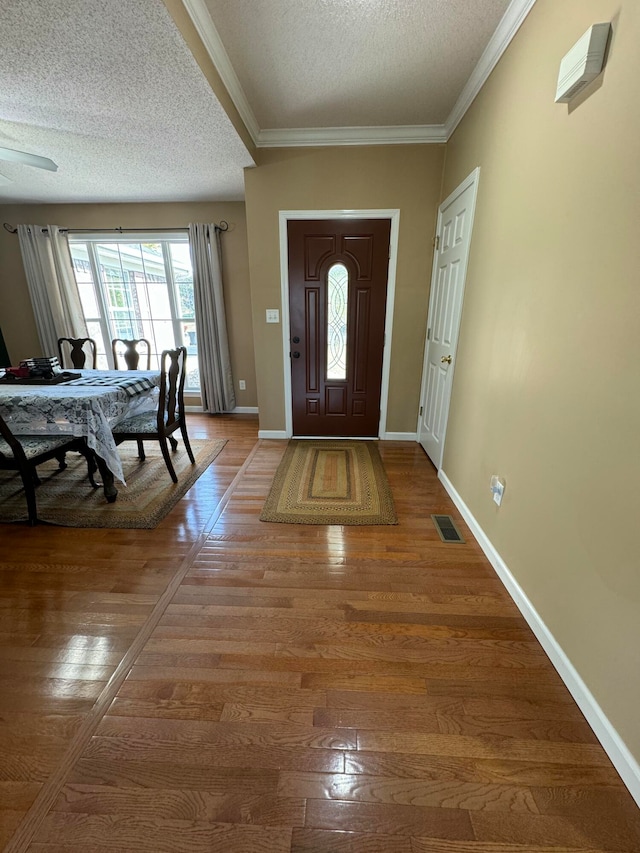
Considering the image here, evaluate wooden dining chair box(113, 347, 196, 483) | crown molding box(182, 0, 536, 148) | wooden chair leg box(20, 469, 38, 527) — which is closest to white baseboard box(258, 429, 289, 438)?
wooden dining chair box(113, 347, 196, 483)

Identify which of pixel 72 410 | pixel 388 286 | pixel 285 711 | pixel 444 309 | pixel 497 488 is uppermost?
pixel 388 286

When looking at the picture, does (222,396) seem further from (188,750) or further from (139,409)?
(188,750)

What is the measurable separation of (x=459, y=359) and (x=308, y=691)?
2116mm

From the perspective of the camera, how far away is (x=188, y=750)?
104 cm

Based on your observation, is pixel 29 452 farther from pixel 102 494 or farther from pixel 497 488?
pixel 497 488

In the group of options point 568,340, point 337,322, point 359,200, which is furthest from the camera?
point 337,322

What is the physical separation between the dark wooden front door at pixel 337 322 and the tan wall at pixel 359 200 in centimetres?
14

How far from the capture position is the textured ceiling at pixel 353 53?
5.23 ft

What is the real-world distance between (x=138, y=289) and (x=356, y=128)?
123 inches

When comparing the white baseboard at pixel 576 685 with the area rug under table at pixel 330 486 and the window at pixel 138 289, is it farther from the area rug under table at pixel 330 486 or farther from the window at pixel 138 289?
the window at pixel 138 289

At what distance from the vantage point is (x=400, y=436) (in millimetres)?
3469

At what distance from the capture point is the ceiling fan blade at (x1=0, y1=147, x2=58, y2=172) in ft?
7.52

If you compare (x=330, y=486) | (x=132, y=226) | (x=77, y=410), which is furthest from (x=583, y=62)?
(x=132, y=226)

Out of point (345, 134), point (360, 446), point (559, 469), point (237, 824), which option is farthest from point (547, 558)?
point (345, 134)
